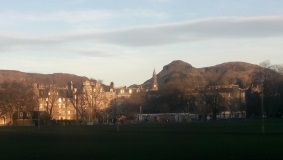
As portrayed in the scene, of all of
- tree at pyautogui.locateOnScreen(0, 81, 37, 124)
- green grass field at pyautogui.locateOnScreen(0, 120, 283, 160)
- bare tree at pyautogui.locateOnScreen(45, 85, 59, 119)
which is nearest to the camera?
green grass field at pyautogui.locateOnScreen(0, 120, 283, 160)

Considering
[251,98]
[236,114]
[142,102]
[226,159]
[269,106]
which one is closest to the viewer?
[226,159]

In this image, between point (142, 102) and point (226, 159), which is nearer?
point (226, 159)

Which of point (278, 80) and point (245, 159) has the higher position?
point (278, 80)

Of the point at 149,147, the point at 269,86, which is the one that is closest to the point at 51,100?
the point at 269,86

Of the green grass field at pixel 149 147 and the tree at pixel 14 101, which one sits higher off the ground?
the tree at pixel 14 101

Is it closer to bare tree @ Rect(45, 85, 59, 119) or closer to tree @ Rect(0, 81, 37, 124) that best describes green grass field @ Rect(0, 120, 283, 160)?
tree @ Rect(0, 81, 37, 124)

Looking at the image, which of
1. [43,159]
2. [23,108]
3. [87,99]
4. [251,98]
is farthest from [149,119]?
[43,159]

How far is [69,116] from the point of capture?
179m

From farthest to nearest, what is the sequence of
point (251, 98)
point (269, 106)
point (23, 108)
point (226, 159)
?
point (251, 98)
point (269, 106)
point (23, 108)
point (226, 159)

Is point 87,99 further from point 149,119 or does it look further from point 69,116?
point 69,116

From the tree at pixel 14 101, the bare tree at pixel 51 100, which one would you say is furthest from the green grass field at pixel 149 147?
the bare tree at pixel 51 100

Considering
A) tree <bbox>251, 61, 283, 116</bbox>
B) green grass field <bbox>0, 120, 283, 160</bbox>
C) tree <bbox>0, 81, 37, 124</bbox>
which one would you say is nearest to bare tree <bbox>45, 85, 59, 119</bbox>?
tree <bbox>0, 81, 37, 124</bbox>

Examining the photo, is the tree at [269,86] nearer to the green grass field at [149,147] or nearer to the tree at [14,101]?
the tree at [14,101]

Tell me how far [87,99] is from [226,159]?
118271mm
